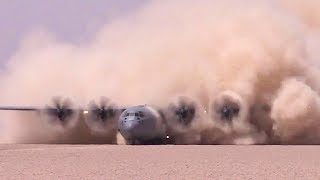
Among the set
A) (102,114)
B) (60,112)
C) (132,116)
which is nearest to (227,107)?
(132,116)

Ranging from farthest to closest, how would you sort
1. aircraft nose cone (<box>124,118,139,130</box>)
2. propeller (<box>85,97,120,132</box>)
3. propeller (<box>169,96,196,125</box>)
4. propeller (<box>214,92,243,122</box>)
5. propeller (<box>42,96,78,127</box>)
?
propeller (<box>42,96,78,127</box>), propeller (<box>85,97,120,132</box>), propeller (<box>169,96,196,125</box>), propeller (<box>214,92,243,122</box>), aircraft nose cone (<box>124,118,139,130</box>)

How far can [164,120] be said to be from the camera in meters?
49.3

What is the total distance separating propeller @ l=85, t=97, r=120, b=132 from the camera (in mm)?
52688

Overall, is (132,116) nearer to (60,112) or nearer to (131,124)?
(131,124)

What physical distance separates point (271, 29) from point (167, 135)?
1191cm

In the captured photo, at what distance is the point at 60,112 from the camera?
54.1m

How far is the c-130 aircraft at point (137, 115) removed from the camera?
46.4 meters

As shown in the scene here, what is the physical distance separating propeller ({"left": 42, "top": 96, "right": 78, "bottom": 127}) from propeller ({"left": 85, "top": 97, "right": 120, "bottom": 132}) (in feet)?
4.60
